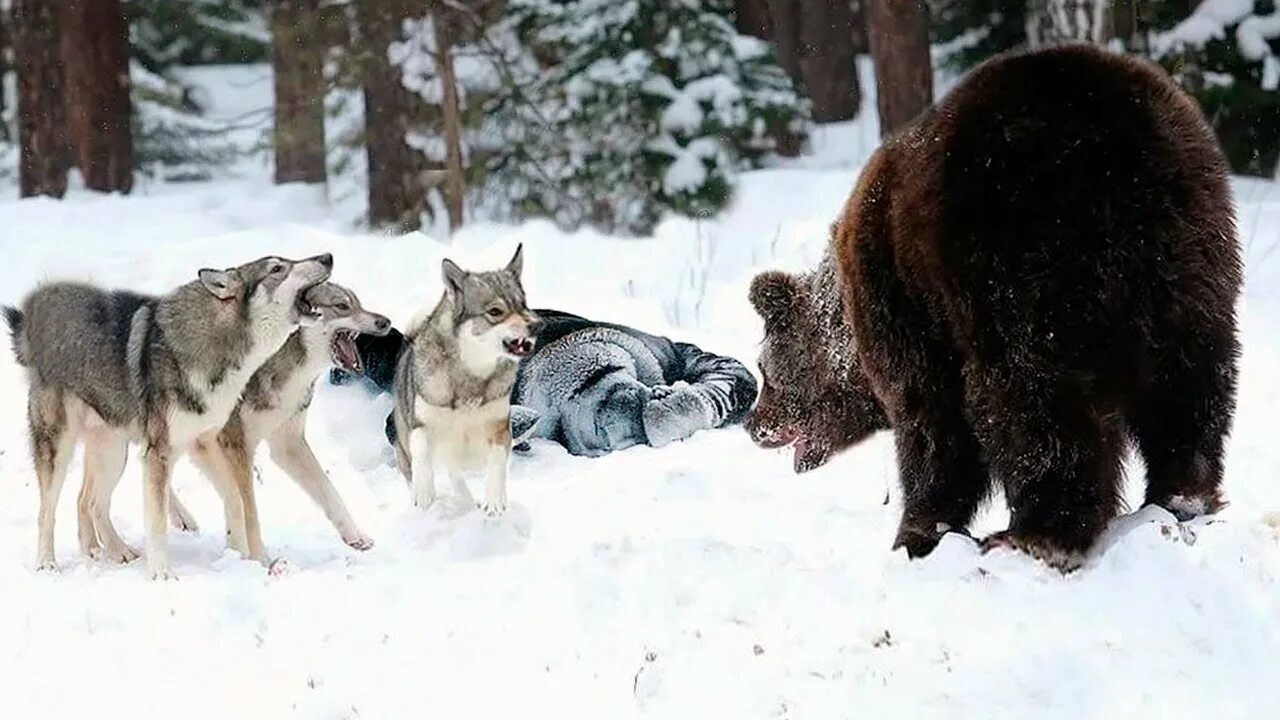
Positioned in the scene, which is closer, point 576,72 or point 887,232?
point 887,232

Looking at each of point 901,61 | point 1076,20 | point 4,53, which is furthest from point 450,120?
point 4,53

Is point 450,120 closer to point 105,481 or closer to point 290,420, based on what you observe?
point 290,420

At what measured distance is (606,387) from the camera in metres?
9.48

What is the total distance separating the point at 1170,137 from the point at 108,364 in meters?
4.71

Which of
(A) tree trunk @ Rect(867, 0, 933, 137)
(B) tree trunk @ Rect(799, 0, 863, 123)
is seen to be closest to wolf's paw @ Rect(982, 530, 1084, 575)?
(A) tree trunk @ Rect(867, 0, 933, 137)

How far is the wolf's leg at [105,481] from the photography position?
24.5 ft

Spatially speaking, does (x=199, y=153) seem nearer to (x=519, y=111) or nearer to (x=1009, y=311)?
(x=519, y=111)

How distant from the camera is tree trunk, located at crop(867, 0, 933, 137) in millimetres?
19828

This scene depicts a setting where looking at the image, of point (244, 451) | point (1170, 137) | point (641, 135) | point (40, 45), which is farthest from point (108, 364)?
point (40, 45)

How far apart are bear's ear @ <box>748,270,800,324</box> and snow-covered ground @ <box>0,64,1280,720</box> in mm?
951

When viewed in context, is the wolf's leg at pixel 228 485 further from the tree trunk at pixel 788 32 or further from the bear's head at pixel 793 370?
the tree trunk at pixel 788 32

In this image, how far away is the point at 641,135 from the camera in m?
18.9

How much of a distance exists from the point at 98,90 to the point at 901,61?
10.6m

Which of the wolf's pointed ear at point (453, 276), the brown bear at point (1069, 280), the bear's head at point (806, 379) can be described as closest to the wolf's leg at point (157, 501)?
the wolf's pointed ear at point (453, 276)
